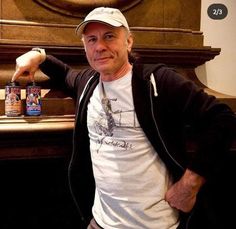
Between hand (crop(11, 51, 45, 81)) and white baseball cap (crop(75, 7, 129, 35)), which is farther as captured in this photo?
hand (crop(11, 51, 45, 81))

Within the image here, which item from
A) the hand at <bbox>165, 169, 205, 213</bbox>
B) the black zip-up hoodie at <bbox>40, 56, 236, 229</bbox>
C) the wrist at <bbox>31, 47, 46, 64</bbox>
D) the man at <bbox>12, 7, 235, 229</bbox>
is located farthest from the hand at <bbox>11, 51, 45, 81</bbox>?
the hand at <bbox>165, 169, 205, 213</bbox>

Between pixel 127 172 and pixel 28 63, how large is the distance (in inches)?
22.0

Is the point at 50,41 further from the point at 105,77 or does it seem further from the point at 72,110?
the point at 105,77

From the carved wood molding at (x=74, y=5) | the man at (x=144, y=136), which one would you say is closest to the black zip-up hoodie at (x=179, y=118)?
the man at (x=144, y=136)

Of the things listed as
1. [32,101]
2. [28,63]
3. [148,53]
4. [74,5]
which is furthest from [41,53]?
[148,53]

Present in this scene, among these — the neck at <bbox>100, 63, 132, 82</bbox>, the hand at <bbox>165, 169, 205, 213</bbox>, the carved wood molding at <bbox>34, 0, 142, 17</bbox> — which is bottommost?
the hand at <bbox>165, 169, 205, 213</bbox>

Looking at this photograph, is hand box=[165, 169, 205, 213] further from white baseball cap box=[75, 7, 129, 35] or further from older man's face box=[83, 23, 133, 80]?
white baseball cap box=[75, 7, 129, 35]

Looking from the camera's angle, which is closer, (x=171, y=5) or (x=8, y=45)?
(x=8, y=45)

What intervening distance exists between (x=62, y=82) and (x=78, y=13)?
0.36 meters

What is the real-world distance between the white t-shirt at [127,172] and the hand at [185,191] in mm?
23

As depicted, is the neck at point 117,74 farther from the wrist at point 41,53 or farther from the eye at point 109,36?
the wrist at point 41,53

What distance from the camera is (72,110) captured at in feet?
4.31

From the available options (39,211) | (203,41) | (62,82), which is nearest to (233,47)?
(203,41)

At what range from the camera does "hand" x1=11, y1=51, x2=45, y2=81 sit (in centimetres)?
125
